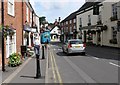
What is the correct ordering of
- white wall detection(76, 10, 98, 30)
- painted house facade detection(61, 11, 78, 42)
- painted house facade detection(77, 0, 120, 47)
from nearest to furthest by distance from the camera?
painted house facade detection(77, 0, 120, 47)
white wall detection(76, 10, 98, 30)
painted house facade detection(61, 11, 78, 42)

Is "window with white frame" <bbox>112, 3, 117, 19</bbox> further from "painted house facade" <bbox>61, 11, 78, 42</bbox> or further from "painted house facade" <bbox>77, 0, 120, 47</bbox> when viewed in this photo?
"painted house facade" <bbox>61, 11, 78, 42</bbox>

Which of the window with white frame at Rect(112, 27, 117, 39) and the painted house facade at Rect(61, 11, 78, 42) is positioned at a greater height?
the painted house facade at Rect(61, 11, 78, 42)

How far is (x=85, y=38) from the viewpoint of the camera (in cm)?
5316

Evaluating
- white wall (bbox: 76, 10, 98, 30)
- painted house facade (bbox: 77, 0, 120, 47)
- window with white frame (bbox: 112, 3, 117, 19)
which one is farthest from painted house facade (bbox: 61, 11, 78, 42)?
window with white frame (bbox: 112, 3, 117, 19)

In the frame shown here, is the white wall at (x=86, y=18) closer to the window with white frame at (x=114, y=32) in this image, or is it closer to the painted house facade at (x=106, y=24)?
the painted house facade at (x=106, y=24)

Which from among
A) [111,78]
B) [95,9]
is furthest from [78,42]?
[111,78]

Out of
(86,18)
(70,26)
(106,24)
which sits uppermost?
(86,18)

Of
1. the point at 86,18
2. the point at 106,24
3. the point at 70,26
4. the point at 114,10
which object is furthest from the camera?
the point at 70,26

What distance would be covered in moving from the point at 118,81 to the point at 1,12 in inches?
258

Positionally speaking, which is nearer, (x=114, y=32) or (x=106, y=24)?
(x=114, y=32)

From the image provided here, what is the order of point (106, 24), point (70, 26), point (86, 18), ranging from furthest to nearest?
point (70, 26)
point (86, 18)
point (106, 24)

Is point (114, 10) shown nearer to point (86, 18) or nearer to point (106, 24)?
point (106, 24)

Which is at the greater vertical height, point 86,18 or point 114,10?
point 86,18

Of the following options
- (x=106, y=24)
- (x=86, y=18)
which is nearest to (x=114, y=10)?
(x=106, y=24)
